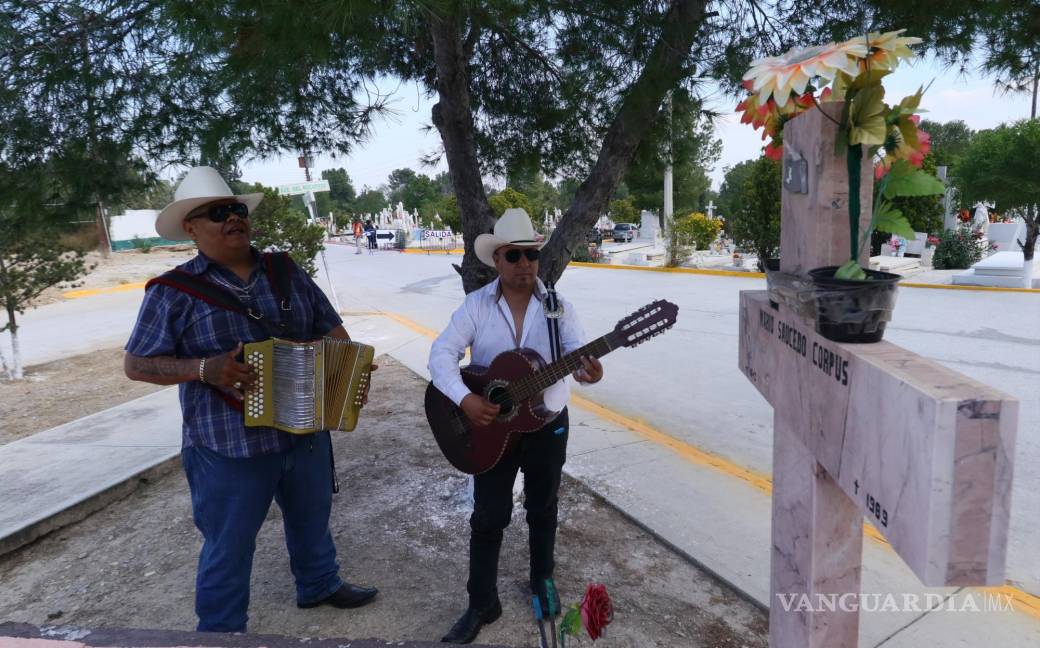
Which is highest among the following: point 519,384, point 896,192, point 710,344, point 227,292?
point 896,192

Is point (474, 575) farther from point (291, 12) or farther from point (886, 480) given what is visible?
point (291, 12)

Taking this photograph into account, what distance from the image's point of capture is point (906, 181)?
4.96 feet

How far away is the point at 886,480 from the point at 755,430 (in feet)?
14.5

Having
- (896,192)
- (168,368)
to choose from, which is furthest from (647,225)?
(896,192)

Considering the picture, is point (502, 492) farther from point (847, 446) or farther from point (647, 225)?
point (647, 225)

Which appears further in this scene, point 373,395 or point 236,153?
point 373,395

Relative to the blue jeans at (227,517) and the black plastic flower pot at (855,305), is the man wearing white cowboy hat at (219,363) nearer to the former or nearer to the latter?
the blue jeans at (227,517)

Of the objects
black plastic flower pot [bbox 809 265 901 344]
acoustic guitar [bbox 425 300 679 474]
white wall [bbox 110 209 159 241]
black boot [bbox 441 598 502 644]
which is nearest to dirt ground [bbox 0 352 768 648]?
black boot [bbox 441 598 502 644]

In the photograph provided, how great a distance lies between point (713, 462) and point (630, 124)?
8.57ft

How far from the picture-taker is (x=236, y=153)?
3.55 m

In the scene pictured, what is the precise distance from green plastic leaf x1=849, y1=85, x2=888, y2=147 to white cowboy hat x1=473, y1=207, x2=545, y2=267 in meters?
1.45

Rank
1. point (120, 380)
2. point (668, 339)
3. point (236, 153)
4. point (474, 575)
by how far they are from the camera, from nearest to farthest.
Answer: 1. point (474, 575)
2. point (236, 153)
3. point (120, 380)
4. point (668, 339)

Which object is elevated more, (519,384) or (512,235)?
(512,235)

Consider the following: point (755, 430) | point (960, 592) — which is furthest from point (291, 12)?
point (755, 430)
